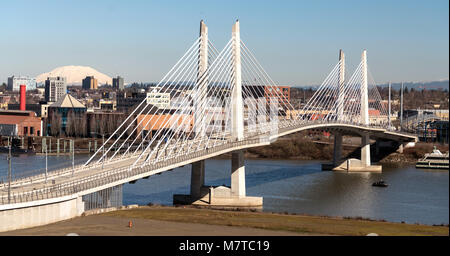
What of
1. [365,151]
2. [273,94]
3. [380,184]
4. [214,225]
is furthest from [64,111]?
[214,225]

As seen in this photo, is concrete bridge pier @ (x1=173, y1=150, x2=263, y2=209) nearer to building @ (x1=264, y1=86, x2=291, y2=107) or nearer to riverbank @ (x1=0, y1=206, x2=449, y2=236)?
riverbank @ (x1=0, y1=206, x2=449, y2=236)

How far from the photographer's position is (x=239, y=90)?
44.1m

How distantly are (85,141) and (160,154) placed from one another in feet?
168

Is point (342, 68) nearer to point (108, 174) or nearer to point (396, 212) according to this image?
point (396, 212)

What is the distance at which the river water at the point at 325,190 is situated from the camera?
130 feet

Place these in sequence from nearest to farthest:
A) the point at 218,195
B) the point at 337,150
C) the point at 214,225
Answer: the point at 214,225 → the point at 218,195 → the point at 337,150

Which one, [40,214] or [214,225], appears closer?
[40,214]

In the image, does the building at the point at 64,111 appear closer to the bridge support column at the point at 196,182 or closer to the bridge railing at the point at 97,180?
the bridge support column at the point at 196,182

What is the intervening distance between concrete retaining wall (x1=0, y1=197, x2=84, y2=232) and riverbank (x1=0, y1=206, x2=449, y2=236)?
0.40 metres

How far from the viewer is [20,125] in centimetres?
9294

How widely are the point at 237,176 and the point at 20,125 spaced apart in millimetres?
55291

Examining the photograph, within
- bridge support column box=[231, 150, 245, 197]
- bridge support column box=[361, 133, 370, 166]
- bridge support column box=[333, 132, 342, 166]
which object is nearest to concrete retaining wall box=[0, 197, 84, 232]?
bridge support column box=[231, 150, 245, 197]

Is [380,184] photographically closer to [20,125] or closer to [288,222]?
[288,222]
